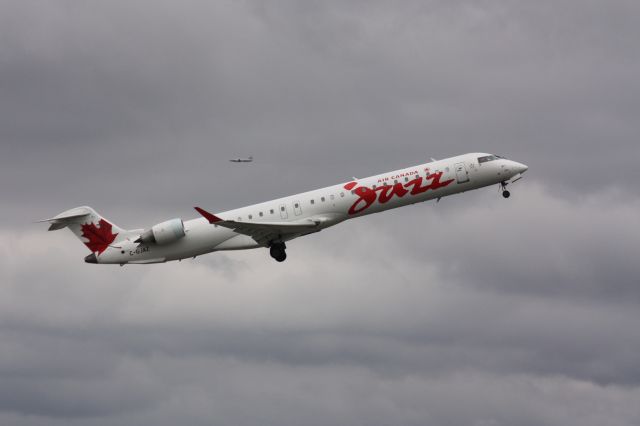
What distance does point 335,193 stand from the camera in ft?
202

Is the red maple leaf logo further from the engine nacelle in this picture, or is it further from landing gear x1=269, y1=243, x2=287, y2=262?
landing gear x1=269, y1=243, x2=287, y2=262

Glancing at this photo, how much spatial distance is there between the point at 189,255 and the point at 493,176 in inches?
720

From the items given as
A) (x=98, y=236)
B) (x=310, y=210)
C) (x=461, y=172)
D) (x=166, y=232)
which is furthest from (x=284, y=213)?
(x=98, y=236)

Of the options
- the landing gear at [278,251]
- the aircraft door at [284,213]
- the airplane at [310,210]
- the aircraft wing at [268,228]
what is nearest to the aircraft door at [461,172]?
the airplane at [310,210]

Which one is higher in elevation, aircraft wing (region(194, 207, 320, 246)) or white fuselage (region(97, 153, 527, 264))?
white fuselage (region(97, 153, 527, 264))

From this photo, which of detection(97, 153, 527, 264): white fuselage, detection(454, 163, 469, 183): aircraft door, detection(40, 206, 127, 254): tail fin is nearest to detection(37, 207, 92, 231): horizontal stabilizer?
detection(40, 206, 127, 254): tail fin

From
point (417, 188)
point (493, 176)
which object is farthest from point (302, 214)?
point (493, 176)

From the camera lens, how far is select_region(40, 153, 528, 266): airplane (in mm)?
61125

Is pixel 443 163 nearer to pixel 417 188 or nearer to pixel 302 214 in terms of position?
pixel 417 188

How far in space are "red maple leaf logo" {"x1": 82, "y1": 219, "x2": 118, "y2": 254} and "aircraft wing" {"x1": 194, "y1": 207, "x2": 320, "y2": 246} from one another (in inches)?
371

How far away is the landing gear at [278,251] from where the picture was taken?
207ft

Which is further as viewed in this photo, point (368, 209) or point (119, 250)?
point (119, 250)

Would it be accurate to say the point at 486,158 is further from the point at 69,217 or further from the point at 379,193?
the point at 69,217

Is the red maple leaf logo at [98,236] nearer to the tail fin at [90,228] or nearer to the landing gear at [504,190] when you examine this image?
the tail fin at [90,228]
